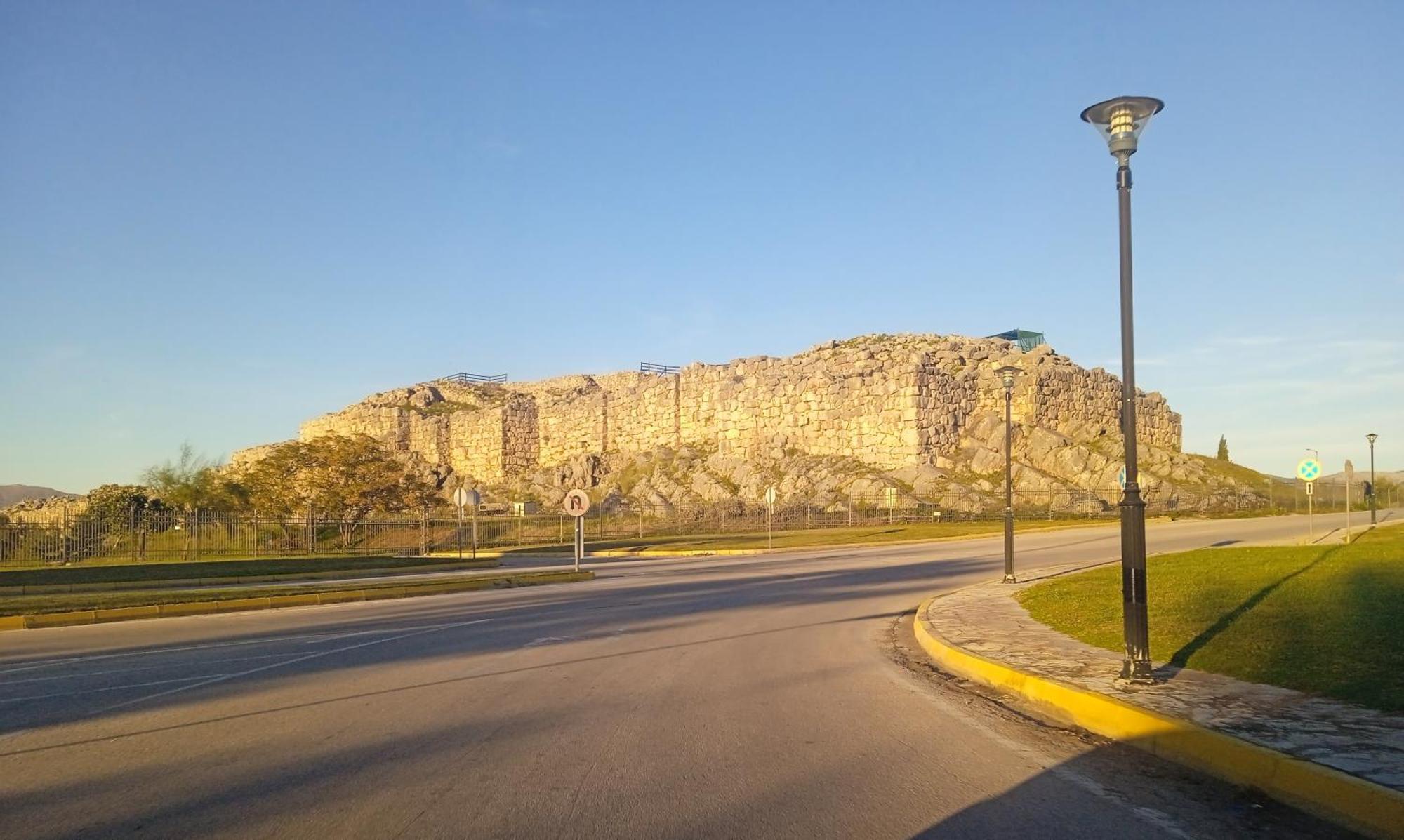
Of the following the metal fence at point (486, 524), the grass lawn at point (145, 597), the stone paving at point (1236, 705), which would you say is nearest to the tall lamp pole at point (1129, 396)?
the stone paving at point (1236, 705)

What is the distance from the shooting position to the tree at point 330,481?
173ft

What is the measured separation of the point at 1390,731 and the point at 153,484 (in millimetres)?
61074

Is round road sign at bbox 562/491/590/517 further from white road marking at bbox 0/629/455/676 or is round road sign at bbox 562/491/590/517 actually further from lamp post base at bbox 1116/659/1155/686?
lamp post base at bbox 1116/659/1155/686

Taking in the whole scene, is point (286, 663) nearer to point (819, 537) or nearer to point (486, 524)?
point (819, 537)

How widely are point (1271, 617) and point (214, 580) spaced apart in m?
26.1

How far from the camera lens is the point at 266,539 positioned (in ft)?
136

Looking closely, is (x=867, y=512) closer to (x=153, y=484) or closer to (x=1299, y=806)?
(x=153, y=484)

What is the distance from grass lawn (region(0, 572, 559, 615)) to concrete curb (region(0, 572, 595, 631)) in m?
0.30

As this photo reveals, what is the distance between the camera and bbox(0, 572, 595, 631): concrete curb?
1747 cm

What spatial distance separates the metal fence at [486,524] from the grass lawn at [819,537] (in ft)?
5.21

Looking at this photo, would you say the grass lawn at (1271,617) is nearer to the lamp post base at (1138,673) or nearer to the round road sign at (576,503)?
the lamp post base at (1138,673)

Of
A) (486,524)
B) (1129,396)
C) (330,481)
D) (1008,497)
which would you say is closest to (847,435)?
(486,524)

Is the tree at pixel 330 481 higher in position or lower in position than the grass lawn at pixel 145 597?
higher

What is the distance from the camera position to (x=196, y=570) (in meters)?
31.2
